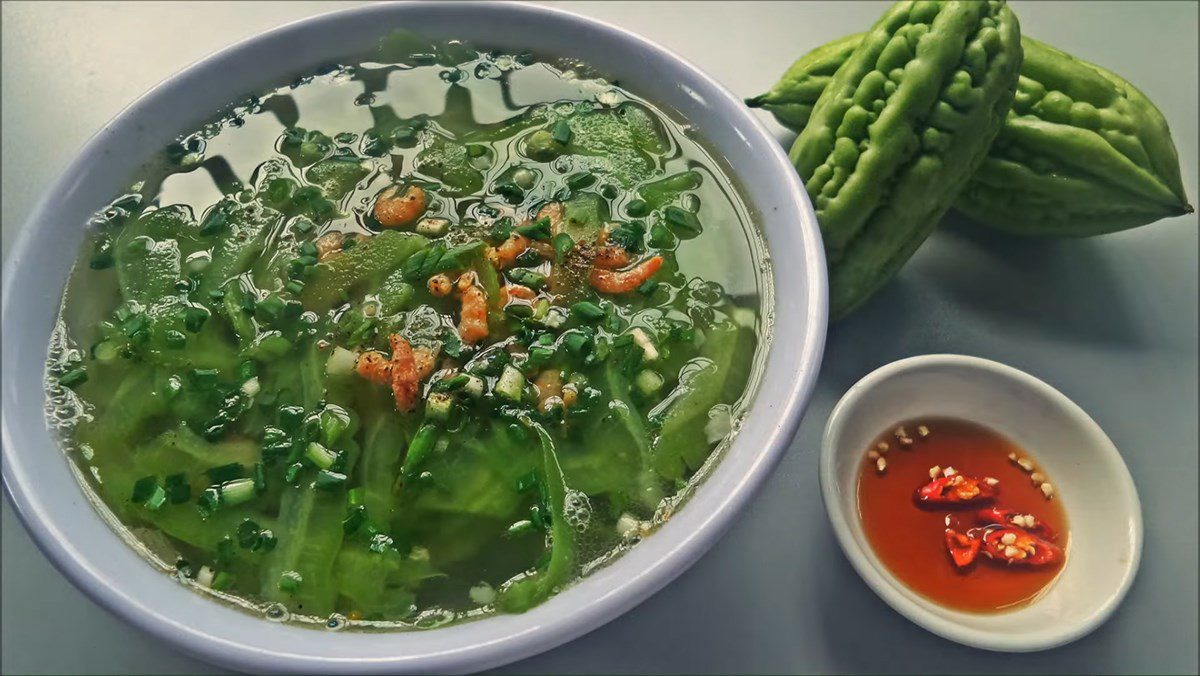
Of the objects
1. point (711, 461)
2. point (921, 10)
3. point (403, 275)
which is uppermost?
point (921, 10)

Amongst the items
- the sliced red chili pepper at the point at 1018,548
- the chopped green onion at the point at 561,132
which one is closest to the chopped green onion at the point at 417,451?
the chopped green onion at the point at 561,132

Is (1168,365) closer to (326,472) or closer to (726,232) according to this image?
(726,232)

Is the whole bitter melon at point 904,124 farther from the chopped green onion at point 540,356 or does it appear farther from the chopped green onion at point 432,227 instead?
the chopped green onion at point 432,227

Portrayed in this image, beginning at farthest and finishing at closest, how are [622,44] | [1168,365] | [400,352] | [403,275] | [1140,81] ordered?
[1140,81]
[1168,365]
[622,44]
[403,275]
[400,352]

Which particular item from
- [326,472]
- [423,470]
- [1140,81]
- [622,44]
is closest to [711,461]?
[423,470]

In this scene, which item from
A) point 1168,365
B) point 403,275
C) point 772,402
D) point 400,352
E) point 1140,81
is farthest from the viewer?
point 1140,81

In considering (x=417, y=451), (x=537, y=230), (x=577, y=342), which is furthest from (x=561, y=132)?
(x=417, y=451)

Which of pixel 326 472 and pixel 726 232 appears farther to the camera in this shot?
pixel 726 232
